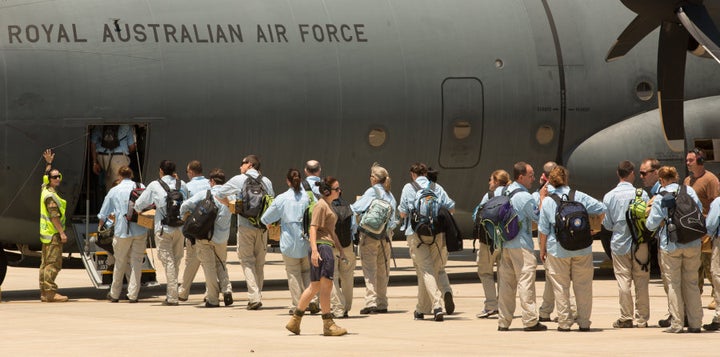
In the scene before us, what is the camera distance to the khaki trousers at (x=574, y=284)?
47.3 ft

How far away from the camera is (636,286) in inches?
586

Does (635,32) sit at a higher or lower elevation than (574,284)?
higher

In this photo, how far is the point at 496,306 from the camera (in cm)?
1628

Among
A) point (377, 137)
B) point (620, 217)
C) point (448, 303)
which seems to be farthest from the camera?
point (377, 137)

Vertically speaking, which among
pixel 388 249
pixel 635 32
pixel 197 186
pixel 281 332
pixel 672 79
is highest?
pixel 635 32

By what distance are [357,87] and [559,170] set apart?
646cm

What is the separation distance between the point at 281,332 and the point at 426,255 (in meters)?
2.48

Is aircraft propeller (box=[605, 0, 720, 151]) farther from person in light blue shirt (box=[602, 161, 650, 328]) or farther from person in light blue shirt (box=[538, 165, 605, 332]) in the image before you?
person in light blue shirt (box=[538, 165, 605, 332])

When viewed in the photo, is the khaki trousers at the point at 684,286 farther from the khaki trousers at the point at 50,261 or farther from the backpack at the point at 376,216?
the khaki trousers at the point at 50,261

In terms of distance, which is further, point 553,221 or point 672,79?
point 672,79

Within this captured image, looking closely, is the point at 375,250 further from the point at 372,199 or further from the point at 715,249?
the point at 715,249

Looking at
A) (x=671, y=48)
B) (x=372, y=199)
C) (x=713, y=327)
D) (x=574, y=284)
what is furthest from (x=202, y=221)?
(x=671, y=48)

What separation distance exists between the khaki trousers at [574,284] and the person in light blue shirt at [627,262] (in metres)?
0.61

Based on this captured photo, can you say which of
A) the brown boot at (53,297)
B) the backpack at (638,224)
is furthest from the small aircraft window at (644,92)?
the brown boot at (53,297)
